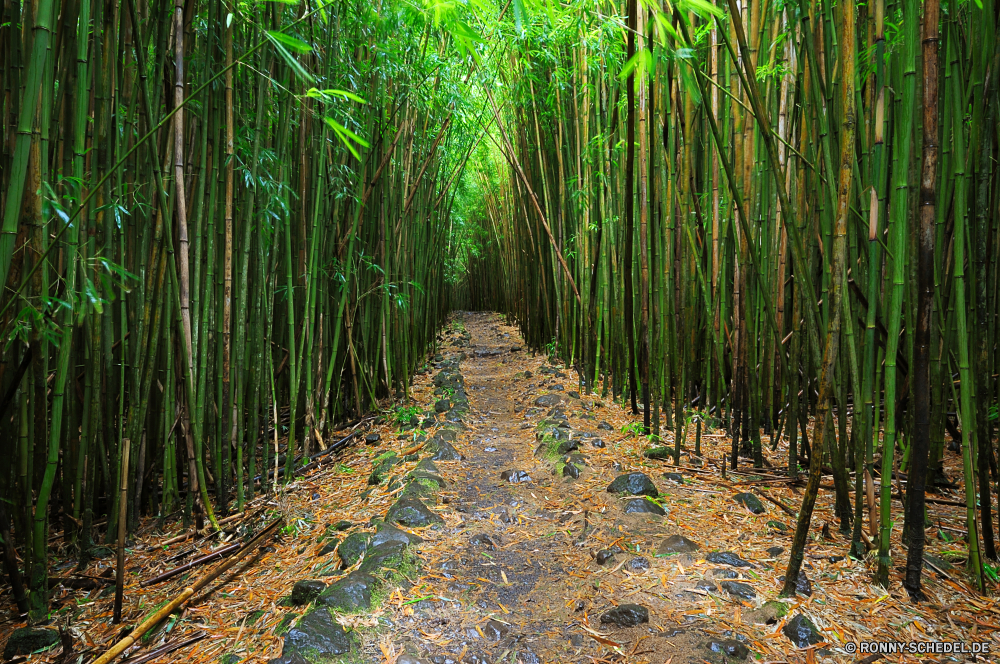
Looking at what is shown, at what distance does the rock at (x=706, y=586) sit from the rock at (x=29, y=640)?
1.58 metres

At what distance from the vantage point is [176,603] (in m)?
1.32

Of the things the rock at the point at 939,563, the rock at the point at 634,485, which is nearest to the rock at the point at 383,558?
the rock at the point at 634,485

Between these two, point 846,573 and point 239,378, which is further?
point 239,378

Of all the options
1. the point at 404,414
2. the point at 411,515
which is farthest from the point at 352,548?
the point at 404,414

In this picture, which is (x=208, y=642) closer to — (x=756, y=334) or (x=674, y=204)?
(x=756, y=334)

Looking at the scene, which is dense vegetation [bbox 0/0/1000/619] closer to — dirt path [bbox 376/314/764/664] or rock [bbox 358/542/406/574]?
dirt path [bbox 376/314/764/664]

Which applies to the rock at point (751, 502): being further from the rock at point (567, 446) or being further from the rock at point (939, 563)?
the rock at point (567, 446)

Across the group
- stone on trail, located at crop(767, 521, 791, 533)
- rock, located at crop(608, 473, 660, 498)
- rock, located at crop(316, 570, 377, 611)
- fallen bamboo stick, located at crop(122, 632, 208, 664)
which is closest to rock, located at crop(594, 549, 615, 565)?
rock, located at crop(608, 473, 660, 498)

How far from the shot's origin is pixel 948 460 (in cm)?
203

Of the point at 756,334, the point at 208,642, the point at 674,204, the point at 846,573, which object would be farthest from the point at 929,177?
the point at 208,642

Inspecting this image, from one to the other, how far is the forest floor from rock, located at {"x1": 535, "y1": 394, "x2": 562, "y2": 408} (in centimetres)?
86

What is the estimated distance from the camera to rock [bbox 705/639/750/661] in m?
1.03

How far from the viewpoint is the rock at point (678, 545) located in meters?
1.44

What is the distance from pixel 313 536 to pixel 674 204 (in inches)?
73.9
